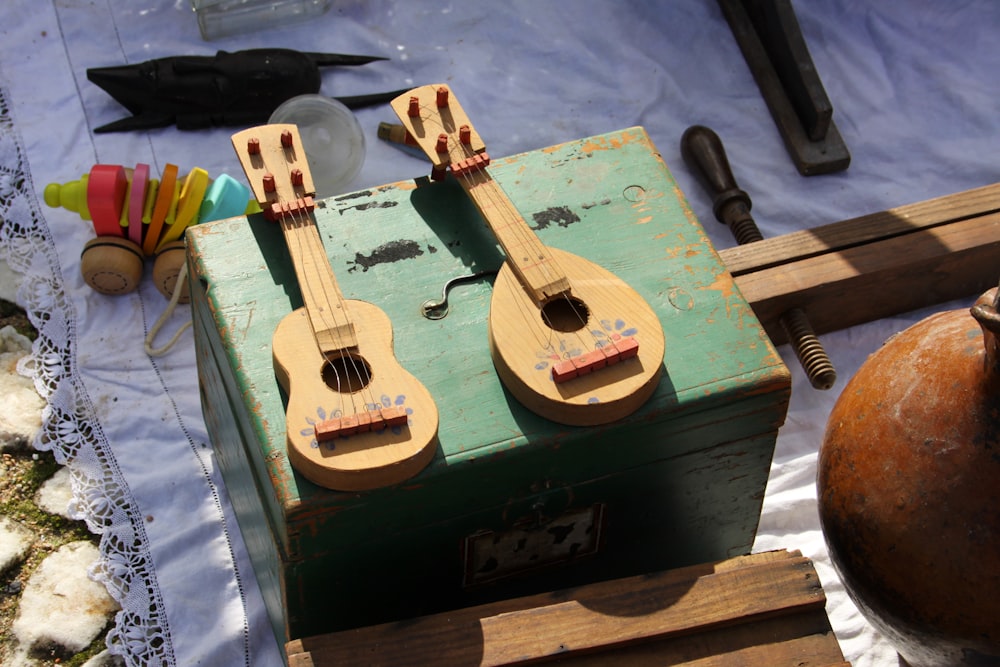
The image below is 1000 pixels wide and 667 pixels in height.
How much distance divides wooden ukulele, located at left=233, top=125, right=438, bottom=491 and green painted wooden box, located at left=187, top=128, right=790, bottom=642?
68mm

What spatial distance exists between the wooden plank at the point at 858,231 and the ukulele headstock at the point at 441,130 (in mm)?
777

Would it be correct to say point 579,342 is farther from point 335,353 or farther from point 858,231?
point 858,231

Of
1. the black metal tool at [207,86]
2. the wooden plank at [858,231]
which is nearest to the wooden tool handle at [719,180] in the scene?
the wooden plank at [858,231]

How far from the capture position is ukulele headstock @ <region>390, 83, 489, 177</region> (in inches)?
70.6

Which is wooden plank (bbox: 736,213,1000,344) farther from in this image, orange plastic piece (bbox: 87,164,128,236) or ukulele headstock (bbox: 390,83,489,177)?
orange plastic piece (bbox: 87,164,128,236)

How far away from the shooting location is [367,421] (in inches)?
55.7

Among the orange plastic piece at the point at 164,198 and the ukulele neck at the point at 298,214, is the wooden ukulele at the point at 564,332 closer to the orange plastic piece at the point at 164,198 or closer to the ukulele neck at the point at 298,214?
the ukulele neck at the point at 298,214

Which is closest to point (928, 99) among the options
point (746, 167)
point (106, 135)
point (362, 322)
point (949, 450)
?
point (746, 167)

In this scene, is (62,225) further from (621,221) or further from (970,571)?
(970,571)

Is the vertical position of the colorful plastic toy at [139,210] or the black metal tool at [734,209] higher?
the colorful plastic toy at [139,210]

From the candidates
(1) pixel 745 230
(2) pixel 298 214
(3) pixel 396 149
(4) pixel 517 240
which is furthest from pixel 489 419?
(3) pixel 396 149

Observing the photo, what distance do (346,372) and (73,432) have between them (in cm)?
112

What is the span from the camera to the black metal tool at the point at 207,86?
9.02 ft

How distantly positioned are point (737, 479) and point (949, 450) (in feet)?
1.41
